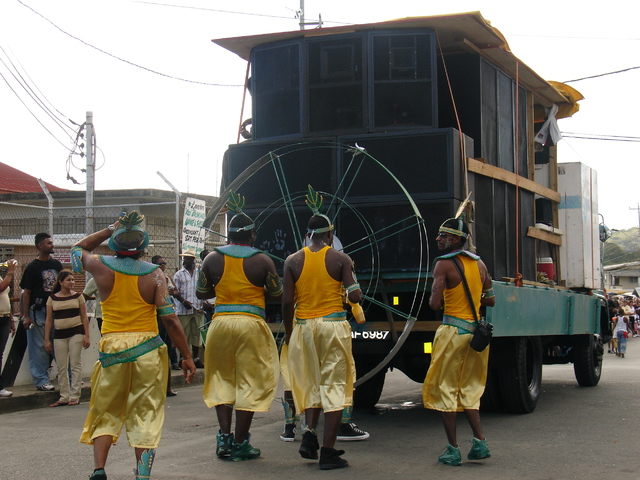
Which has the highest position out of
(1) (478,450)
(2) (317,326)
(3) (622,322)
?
(2) (317,326)

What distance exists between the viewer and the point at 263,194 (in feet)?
30.6

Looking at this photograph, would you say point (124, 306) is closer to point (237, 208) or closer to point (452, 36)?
point (237, 208)

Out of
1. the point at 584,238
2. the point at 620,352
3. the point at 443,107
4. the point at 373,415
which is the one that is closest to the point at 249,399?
the point at 373,415

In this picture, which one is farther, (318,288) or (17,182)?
(17,182)

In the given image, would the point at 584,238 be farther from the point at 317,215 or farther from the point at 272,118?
the point at 317,215

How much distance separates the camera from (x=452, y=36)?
30.6 feet

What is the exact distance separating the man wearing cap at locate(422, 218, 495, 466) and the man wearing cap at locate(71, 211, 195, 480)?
6.59 ft

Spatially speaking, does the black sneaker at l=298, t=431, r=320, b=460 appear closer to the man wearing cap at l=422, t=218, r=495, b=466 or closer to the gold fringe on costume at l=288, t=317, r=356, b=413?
the gold fringe on costume at l=288, t=317, r=356, b=413

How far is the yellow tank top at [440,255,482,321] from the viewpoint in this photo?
671 centimetres

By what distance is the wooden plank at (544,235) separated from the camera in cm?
1097

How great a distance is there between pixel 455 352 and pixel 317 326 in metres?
Result: 1.07

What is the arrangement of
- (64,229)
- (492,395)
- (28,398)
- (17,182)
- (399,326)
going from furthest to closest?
(17,182) → (64,229) → (28,398) → (492,395) → (399,326)

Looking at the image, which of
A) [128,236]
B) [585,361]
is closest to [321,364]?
[128,236]

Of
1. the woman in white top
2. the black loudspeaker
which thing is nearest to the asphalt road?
the black loudspeaker
